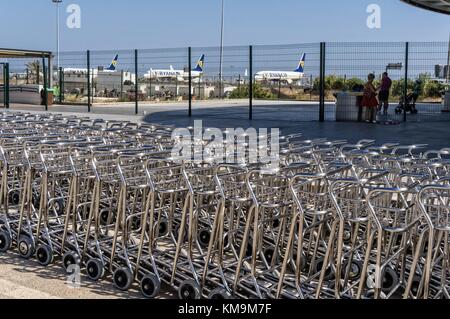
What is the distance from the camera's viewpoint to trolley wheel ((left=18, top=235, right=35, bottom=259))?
5.53 meters

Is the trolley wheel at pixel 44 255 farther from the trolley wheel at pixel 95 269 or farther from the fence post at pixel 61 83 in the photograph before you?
the fence post at pixel 61 83

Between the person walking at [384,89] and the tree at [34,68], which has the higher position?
the tree at [34,68]

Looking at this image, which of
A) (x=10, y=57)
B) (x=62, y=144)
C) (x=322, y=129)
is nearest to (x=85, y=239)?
(x=62, y=144)

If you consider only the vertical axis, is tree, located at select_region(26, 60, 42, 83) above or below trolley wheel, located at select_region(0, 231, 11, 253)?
above

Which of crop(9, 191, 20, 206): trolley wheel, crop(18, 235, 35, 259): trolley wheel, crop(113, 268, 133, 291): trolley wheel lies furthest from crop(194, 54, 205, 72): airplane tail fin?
crop(113, 268, 133, 291): trolley wheel

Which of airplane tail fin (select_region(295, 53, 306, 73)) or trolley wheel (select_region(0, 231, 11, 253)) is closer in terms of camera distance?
trolley wheel (select_region(0, 231, 11, 253))

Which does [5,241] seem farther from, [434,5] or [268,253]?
[434,5]

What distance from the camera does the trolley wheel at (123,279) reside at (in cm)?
482

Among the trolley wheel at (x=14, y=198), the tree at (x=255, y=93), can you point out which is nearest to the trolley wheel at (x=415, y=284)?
the trolley wheel at (x=14, y=198)

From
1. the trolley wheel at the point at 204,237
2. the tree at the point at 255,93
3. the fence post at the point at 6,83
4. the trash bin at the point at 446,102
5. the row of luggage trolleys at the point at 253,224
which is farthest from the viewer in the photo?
the tree at the point at 255,93

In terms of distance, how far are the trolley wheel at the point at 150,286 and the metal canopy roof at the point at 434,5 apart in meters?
14.3

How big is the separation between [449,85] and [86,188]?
2314 centimetres

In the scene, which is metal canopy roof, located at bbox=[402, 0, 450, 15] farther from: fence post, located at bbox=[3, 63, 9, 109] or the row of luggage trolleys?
fence post, located at bbox=[3, 63, 9, 109]

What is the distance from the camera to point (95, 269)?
5.03 meters
